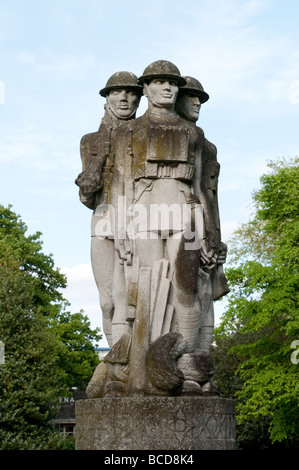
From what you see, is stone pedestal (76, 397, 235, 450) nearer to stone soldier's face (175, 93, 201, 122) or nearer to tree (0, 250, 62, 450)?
stone soldier's face (175, 93, 201, 122)

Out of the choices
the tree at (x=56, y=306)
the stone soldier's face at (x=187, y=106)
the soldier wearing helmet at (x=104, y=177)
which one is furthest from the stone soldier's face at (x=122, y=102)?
the tree at (x=56, y=306)

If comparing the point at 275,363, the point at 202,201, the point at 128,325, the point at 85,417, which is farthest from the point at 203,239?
the point at 275,363

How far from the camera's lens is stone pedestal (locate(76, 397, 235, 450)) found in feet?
27.3

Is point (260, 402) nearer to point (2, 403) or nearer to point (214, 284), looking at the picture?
point (2, 403)

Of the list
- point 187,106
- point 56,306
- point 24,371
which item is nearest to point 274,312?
point 24,371

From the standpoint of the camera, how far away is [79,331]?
1640 inches

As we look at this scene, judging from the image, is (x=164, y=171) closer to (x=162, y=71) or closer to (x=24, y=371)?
(x=162, y=71)

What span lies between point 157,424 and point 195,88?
14.9ft

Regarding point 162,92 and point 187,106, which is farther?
point 187,106

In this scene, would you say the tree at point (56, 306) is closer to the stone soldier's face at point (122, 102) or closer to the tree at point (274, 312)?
the tree at point (274, 312)

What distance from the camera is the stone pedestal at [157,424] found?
8328 millimetres

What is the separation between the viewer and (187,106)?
10.5 m

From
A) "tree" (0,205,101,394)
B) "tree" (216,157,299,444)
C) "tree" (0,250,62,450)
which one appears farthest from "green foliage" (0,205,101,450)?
"tree" (216,157,299,444)

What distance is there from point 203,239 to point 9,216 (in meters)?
33.0
